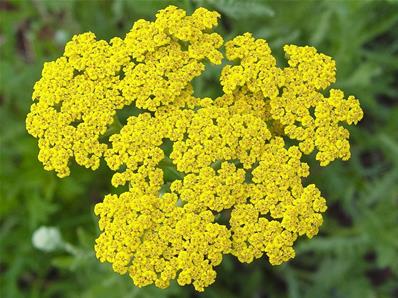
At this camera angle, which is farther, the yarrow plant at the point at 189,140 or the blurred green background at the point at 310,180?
the blurred green background at the point at 310,180

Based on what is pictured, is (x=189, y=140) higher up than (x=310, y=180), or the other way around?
(x=310, y=180)

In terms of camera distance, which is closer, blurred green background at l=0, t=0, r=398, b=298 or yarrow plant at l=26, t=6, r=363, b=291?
yarrow plant at l=26, t=6, r=363, b=291

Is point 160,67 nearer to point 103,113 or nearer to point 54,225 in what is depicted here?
point 103,113

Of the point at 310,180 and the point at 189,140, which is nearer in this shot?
the point at 189,140

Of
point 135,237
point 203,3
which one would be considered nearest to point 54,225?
point 203,3
